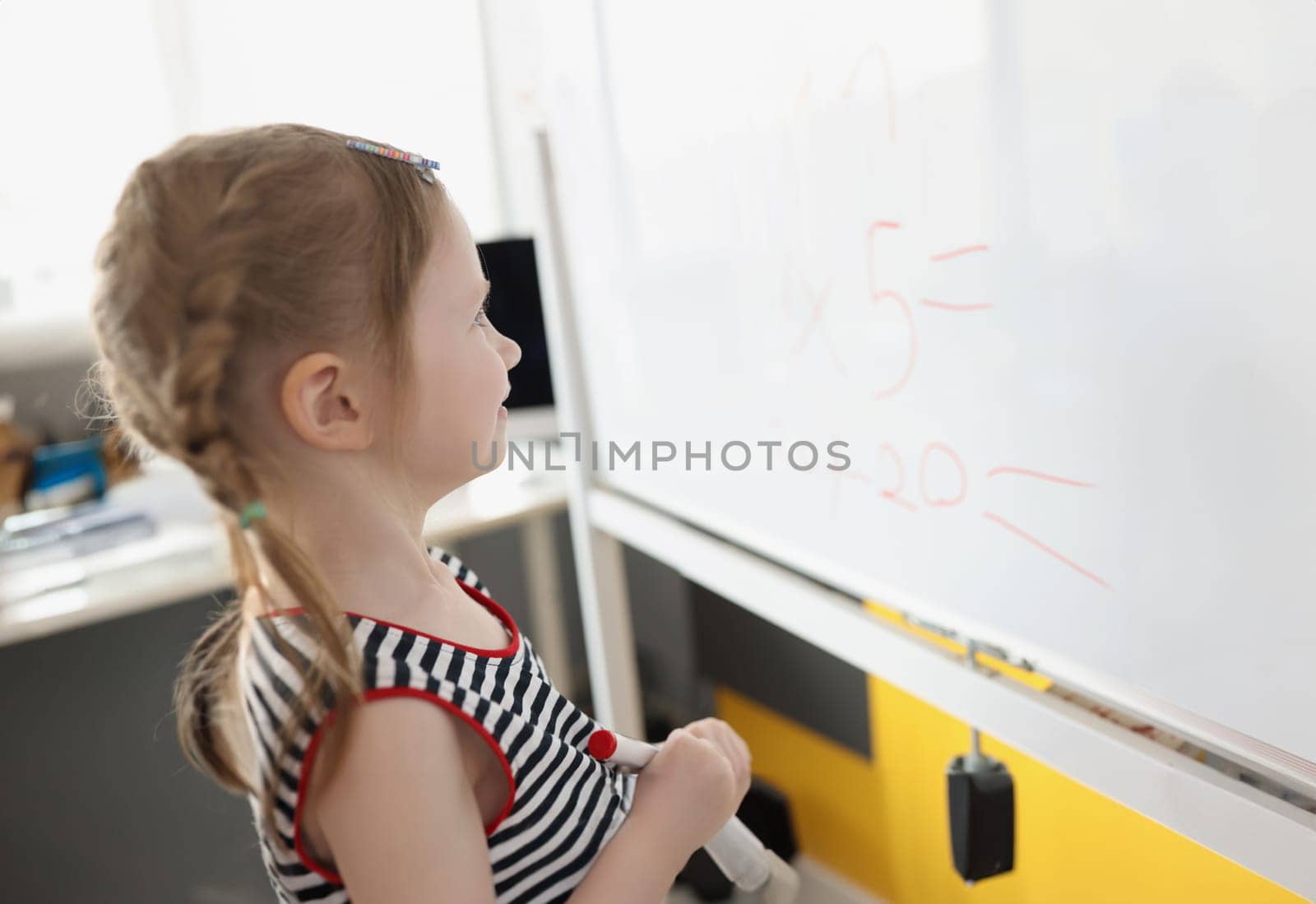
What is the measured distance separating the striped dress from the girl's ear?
0.09 meters

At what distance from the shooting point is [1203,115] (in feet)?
1.70

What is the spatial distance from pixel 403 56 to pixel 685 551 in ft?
4.01

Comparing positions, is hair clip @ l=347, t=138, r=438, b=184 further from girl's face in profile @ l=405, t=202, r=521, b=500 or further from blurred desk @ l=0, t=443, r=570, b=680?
blurred desk @ l=0, t=443, r=570, b=680

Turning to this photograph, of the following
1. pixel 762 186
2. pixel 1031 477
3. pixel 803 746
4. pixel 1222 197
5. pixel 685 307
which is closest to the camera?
pixel 1222 197

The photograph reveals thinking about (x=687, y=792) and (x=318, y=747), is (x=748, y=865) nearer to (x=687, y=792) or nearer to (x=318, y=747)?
(x=687, y=792)

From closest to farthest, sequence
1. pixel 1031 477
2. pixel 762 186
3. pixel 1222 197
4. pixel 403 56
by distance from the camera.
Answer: pixel 1222 197
pixel 1031 477
pixel 762 186
pixel 403 56

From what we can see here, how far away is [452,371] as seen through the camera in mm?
557

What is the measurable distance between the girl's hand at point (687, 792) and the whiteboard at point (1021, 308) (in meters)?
0.21

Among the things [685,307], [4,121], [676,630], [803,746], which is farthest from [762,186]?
[4,121]

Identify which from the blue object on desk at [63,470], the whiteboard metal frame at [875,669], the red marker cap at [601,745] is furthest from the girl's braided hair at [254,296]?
the blue object on desk at [63,470]

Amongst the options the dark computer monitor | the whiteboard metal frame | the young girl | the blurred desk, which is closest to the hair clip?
the young girl

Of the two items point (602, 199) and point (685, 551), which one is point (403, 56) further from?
point (685, 551)

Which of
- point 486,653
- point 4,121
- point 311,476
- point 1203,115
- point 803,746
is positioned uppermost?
point 4,121

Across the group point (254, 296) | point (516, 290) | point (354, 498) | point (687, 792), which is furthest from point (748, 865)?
point (516, 290)
